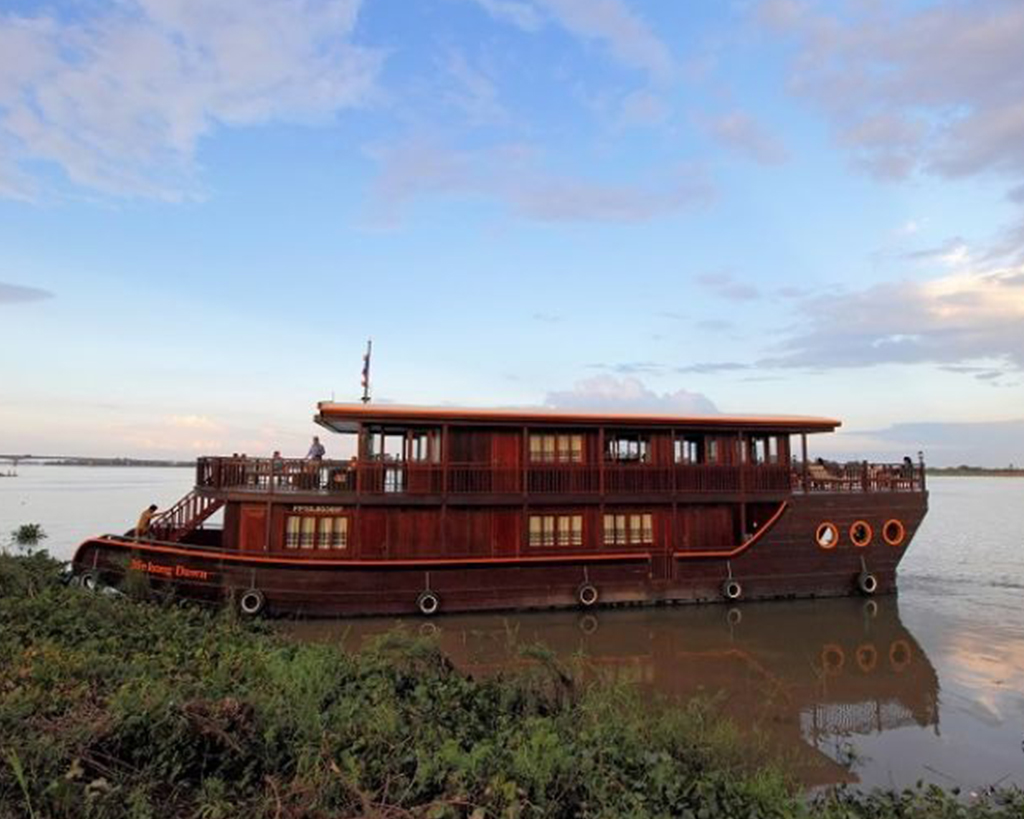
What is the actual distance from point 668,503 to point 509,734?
33.2ft

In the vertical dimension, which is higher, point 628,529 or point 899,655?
point 628,529

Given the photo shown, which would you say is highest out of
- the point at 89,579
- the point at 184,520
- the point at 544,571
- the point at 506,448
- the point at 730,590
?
the point at 506,448

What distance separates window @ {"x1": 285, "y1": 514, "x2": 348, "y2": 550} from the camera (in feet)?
41.8

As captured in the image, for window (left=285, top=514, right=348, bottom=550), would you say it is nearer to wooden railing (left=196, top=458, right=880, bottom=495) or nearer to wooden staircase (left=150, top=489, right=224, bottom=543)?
wooden railing (left=196, top=458, right=880, bottom=495)

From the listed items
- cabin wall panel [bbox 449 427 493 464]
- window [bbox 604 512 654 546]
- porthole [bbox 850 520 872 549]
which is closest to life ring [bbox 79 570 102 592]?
cabin wall panel [bbox 449 427 493 464]

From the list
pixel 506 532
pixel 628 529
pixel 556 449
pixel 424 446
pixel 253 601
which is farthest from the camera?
pixel 628 529

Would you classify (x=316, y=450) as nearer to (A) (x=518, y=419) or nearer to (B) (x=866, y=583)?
(A) (x=518, y=419)

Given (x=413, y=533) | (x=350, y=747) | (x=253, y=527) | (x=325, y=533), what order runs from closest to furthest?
(x=350, y=747), (x=253, y=527), (x=325, y=533), (x=413, y=533)

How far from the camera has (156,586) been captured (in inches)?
489

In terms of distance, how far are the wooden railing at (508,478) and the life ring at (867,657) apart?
3.90 meters

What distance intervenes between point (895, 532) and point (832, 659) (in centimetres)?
556

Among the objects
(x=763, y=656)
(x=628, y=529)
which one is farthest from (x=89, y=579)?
(x=763, y=656)

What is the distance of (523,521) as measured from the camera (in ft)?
44.9

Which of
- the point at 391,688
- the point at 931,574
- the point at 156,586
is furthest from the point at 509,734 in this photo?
the point at 931,574
